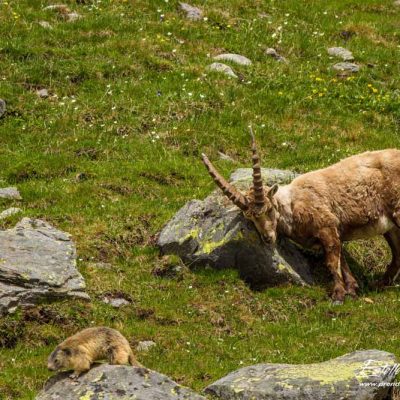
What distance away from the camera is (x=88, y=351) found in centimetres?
1149

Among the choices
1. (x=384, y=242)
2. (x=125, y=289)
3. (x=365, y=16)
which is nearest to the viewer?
(x=125, y=289)

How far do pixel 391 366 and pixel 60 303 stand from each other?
17.7 feet

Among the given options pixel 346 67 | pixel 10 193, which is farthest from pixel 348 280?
pixel 346 67

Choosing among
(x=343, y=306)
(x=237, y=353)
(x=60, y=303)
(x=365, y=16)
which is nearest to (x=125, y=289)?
(x=60, y=303)

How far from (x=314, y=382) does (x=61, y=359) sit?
297 cm

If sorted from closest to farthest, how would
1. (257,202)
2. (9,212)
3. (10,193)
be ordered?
(257,202), (9,212), (10,193)

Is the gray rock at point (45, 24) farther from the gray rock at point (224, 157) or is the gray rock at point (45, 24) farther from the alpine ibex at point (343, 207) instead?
the alpine ibex at point (343, 207)

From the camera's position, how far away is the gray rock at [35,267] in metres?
14.6

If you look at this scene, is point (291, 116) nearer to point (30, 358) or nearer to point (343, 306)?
point (343, 306)

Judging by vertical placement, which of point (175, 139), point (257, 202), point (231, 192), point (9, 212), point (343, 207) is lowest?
point (175, 139)

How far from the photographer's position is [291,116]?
23.4 m

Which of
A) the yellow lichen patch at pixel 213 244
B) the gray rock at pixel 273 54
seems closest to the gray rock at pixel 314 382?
the yellow lichen patch at pixel 213 244

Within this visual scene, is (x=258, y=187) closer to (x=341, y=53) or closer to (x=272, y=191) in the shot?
(x=272, y=191)

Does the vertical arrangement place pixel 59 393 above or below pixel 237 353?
above
